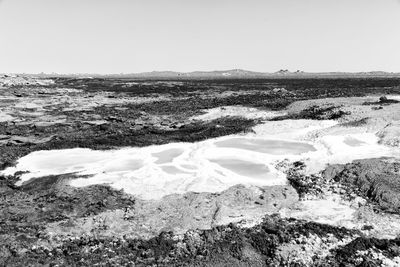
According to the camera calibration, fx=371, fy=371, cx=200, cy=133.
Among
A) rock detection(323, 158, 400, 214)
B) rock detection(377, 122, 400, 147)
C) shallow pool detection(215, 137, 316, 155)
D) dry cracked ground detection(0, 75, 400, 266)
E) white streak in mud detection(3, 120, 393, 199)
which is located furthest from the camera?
shallow pool detection(215, 137, 316, 155)

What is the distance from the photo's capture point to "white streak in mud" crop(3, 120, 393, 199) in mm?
13148

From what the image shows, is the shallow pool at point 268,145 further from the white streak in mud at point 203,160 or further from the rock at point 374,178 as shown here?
the rock at point 374,178

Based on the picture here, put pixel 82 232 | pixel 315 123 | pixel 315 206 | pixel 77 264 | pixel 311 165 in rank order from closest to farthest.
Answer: pixel 77 264 → pixel 82 232 → pixel 315 206 → pixel 311 165 → pixel 315 123

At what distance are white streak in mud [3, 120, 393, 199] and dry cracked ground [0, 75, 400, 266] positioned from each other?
51 millimetres

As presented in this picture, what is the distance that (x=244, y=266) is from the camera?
314 inches

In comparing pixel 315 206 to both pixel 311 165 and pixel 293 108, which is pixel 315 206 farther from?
pixel 293 108

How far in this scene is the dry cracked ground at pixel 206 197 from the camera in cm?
843

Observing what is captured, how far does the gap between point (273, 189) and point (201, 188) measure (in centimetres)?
240

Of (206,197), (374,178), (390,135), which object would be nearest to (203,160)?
(206,197)

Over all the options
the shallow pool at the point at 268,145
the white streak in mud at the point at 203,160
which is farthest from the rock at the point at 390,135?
the shallow pool at the point at 268,145

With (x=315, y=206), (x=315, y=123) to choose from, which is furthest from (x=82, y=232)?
(x=315, y=123)

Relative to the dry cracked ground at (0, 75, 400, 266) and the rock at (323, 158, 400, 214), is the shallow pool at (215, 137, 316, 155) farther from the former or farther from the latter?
the rock at (323, 158, 400, 214)

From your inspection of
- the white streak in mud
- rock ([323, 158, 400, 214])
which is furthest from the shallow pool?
rock ([323, 158, 400, 214])

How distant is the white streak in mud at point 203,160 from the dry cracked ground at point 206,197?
0.05 meters
